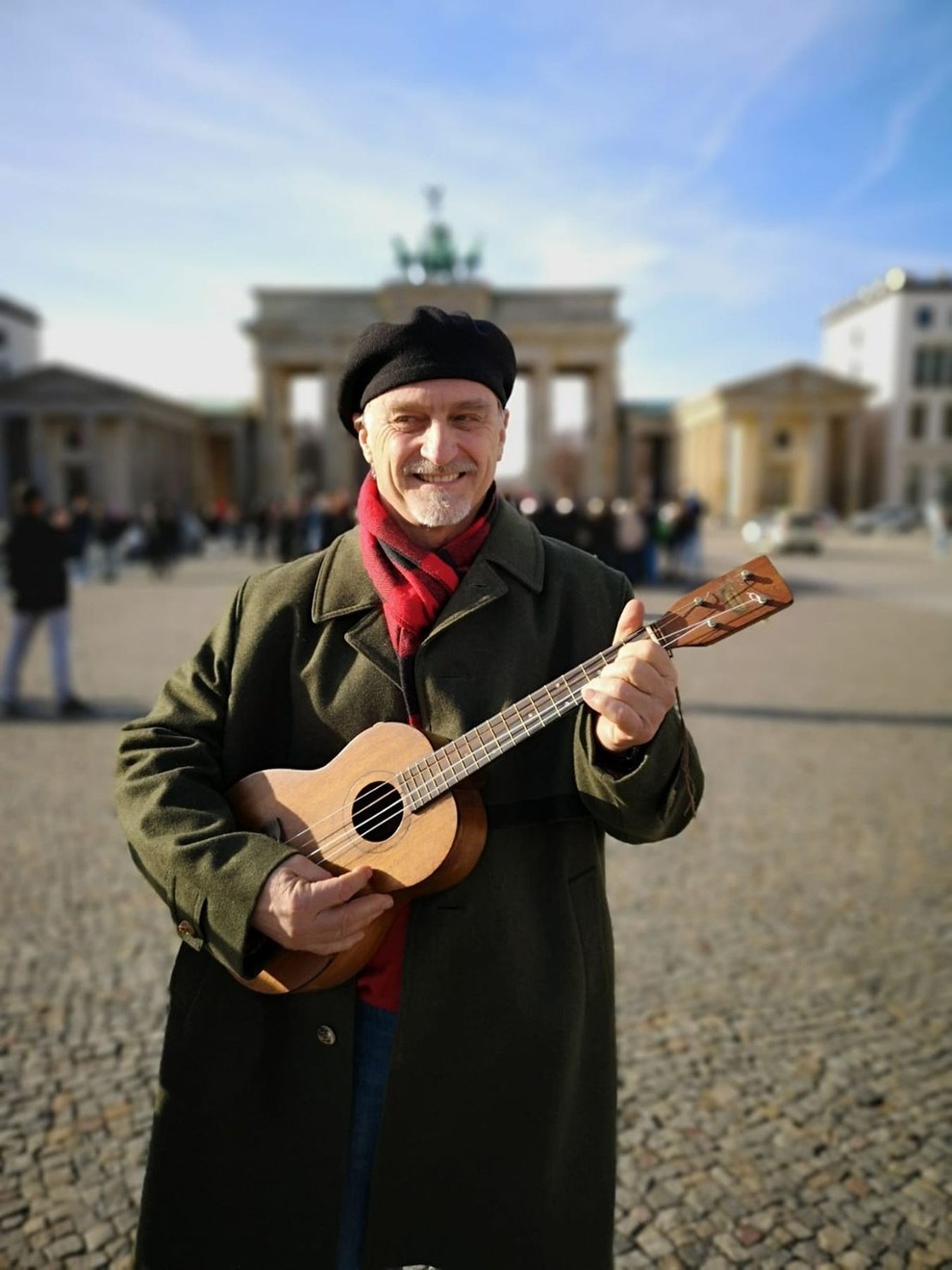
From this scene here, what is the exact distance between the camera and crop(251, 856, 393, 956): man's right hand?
58.3 inches

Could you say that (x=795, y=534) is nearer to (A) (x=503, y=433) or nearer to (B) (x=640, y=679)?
(A) (x=503, y=433)

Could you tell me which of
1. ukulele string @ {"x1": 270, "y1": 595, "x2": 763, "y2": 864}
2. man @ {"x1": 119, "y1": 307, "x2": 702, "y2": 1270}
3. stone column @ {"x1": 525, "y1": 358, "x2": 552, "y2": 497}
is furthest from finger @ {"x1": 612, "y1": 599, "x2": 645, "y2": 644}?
stone column @ {"x1": 525, "y1": 358, "x2": 552, "y2": 497}

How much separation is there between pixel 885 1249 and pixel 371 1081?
1.57m

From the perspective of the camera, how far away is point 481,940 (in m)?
1.60

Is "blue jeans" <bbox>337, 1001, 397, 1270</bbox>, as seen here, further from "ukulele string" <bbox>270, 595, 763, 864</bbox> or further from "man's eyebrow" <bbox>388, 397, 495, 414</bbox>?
"man's eyebrow" <bbox>388, 397, 495, 414</bbox>

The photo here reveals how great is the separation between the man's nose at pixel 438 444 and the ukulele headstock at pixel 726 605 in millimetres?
471

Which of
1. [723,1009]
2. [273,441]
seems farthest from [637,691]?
[273,441]

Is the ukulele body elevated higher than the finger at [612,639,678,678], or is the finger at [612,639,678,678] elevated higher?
the finger at [612,639,678,678]

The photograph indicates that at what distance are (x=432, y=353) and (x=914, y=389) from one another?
73631 millimetres

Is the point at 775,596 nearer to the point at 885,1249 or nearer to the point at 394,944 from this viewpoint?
the point at 394,944

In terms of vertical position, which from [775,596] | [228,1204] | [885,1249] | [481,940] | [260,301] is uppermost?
[260,301]

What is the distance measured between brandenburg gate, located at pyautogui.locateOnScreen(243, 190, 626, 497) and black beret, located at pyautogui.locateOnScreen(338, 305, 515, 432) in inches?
1908

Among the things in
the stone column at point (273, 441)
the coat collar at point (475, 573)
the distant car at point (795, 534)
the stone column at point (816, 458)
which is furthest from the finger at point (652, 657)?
the stone column at point (816, 458)

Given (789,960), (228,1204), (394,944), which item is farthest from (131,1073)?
(789,960)
